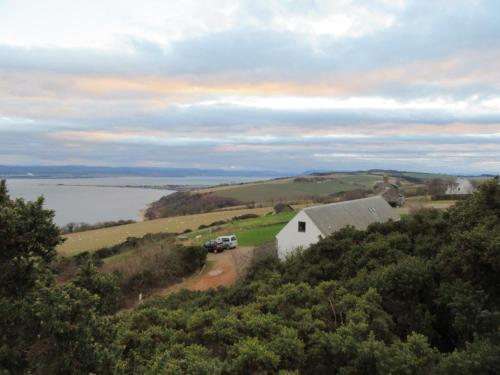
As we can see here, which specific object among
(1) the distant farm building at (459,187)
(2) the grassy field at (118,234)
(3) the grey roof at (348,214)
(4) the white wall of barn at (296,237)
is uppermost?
(1) the distant farm building at (459,187)

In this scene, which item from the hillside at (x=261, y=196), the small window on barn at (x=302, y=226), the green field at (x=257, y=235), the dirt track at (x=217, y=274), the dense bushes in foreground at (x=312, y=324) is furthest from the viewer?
the hillside at (x=261, y=196)

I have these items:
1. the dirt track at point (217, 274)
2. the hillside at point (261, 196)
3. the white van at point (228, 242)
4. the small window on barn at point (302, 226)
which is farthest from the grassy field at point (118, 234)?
the small window on barn at point (302, 226)

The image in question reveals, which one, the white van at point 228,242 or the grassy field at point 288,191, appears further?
the grassy field at point 288,191

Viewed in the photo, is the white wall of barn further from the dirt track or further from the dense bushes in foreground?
the dense bushes in foreground

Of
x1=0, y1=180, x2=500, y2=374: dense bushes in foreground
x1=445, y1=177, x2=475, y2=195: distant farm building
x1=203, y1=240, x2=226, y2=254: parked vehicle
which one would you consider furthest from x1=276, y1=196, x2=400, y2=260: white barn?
x1=445, y1=177, x2=475, y2=195: distant farm building

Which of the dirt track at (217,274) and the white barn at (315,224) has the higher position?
the white barn at (315,224)

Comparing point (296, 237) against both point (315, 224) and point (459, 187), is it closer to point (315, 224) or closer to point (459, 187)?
point (315, 224)

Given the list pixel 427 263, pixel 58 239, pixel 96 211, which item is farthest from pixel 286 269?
pixel 96 211

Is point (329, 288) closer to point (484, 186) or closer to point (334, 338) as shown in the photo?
point (334, 338)

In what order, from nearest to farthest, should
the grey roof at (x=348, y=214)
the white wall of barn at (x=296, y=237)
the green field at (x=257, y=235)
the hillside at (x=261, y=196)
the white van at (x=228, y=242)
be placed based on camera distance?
1. the white wall of barn at (x=296, y=237)
2. the grey roof at (x=348, y=214)
3. the white van at (x=228, y=242)
4. the green field at (x=257, y=235)
5. the hillside at (x=261, y=196)

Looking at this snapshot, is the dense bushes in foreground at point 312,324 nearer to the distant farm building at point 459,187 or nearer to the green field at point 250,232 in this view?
the green field at point 250,232
